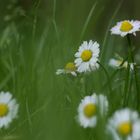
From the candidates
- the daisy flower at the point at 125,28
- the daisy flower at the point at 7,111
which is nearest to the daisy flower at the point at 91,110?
the daisy flower at the point at 7,111

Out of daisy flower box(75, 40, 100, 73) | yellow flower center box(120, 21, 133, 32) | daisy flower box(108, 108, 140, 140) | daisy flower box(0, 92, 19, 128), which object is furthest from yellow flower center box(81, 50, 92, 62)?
daisy flower box(108, 108, 140, 140)

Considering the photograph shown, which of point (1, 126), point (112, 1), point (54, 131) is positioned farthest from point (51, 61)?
point (112, 1)

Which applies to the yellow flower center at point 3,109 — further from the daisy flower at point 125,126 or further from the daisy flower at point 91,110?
the daisy flower at point 125,126

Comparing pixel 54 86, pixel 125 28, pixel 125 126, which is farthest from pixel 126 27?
pixel 125 126

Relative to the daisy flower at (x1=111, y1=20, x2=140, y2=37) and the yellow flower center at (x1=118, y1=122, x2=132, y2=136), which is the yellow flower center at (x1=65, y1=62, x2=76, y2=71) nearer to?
the daisy flower at (x1=111, y1=20, x2=140, y2=37)

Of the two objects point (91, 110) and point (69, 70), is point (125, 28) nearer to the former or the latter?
point (69, 70)
